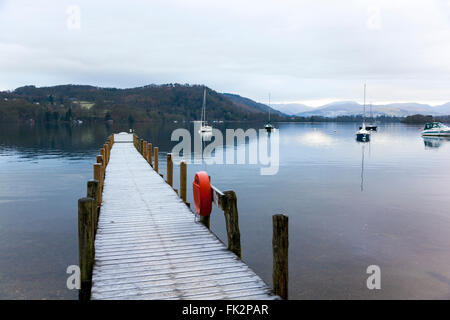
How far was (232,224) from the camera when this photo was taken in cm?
895

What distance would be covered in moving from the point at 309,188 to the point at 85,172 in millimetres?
17091

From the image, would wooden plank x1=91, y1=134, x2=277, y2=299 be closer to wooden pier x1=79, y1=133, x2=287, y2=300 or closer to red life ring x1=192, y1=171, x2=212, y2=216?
wooden pier x1=79, y1=133, x2=287, y2=300

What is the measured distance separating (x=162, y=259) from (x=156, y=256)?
9.6 inches

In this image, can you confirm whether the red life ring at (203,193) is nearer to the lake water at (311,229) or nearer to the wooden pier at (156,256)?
the wooden pier at (156,256)

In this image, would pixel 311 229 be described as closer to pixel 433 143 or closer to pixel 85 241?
pixel 85 241

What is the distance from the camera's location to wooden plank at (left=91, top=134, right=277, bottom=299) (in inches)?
269

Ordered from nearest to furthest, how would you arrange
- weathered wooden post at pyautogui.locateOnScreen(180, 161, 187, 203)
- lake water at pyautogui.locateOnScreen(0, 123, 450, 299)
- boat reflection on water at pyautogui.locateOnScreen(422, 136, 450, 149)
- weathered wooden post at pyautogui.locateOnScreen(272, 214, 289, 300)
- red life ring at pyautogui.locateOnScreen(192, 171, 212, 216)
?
weathered wooden post at pyautogui.locateOnScreen(272, 214, 289, 300) → lake water at pyautogui.locateOnScreen(0, 123, 450, 299) → red life ring at pyautogui.locateOnScreen(192, 171, 212, 216) → weathered wooden post at pyautogui.locateOnScreen(180, 161, 187, 203) → boat reflection on water at pyautogui.locateOnScreen(422, 136, 450, 149)

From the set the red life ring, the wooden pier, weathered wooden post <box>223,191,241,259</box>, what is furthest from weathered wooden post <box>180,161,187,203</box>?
weathered wooden post <box>223,191,241,259</box>

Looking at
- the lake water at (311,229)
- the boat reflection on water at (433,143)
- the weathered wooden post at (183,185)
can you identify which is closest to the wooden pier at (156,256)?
the weathered wooden post at (183,185)

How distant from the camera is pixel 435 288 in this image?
32.3ft

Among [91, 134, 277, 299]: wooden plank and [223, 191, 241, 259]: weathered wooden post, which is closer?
[91, 134, 277, 299]: wooden plank

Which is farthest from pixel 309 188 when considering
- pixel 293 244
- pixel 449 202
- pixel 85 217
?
pixel 85 217

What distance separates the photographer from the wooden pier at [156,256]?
6871 millimetres
